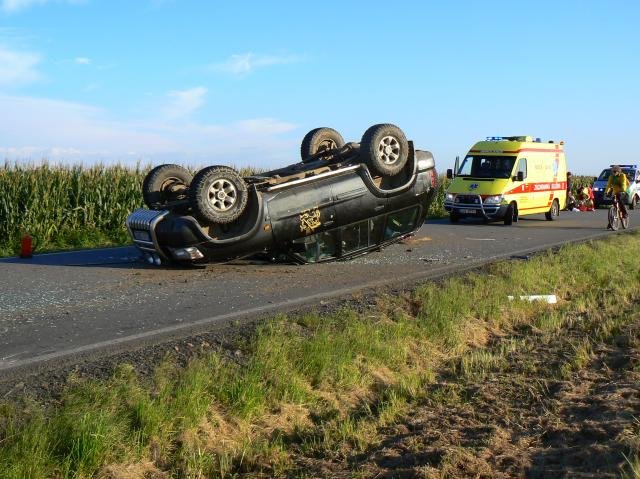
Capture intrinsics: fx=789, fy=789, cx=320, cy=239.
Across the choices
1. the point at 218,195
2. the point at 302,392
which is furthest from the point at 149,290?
the point at 302,392

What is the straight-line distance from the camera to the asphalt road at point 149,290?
24.0ft

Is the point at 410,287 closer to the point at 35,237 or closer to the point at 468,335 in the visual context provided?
the point at 468,335

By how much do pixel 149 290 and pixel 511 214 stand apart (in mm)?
15422

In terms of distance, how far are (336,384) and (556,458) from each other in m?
2.13

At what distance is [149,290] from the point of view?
1006 centimetres

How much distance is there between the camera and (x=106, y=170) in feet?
65.6

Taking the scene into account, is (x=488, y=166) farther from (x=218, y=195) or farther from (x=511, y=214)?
(x=218, y=195)

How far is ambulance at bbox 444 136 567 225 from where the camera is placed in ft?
75.9

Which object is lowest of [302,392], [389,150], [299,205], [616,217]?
[302,392]

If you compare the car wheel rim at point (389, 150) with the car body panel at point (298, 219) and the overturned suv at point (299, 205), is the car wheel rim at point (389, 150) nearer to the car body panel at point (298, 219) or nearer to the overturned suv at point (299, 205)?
the overturned suv at point (299, 205)

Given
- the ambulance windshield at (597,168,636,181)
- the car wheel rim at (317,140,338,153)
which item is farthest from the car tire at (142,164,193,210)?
the ambulance windshield at (597,168,636,181)

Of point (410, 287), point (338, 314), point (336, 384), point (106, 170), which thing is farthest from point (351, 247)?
point (106, 170)

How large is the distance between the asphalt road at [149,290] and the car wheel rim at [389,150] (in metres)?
1.72

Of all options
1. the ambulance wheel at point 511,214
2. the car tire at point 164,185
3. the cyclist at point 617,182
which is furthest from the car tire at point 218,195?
the ambulance wheel at point 511,214
